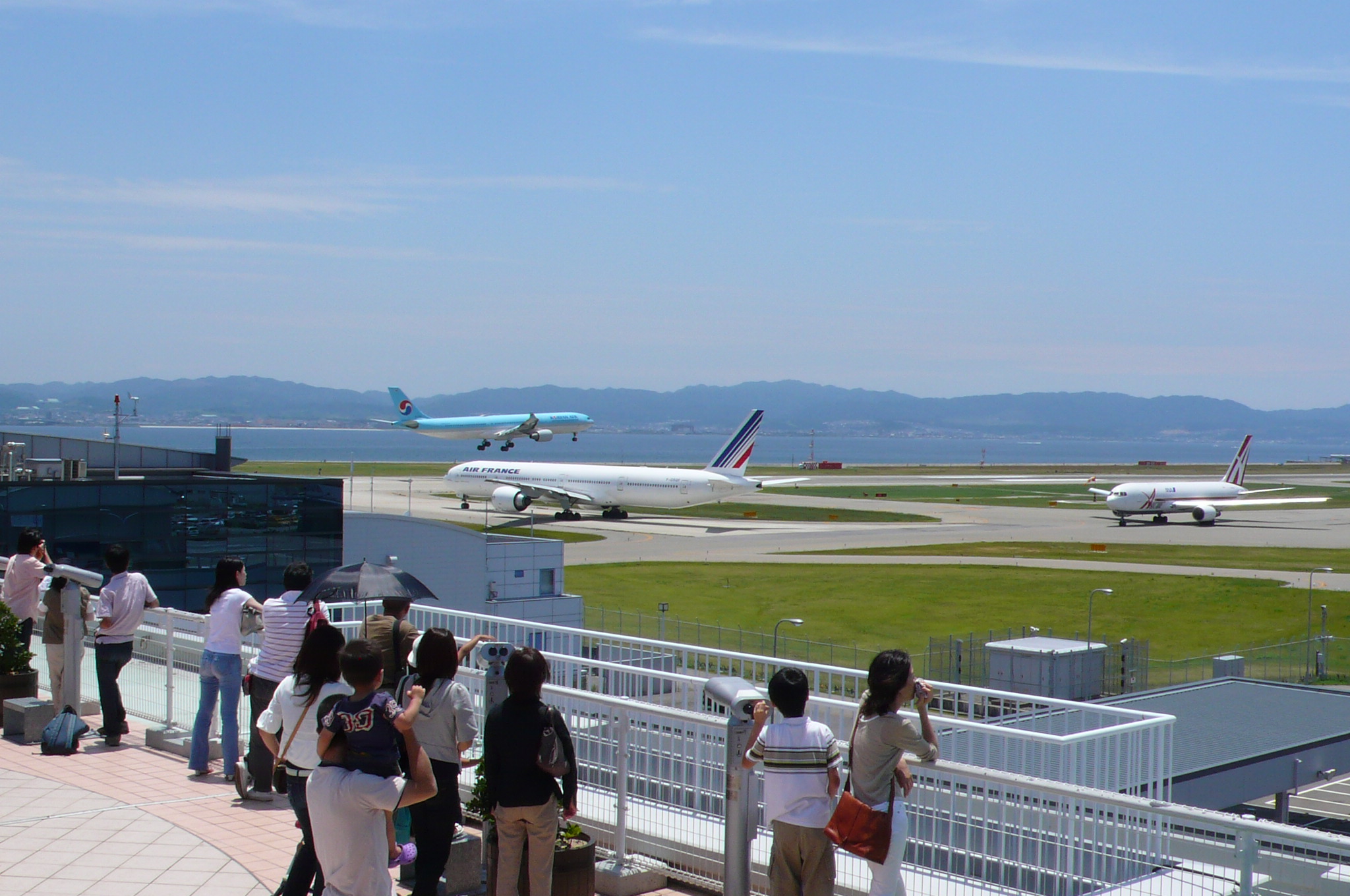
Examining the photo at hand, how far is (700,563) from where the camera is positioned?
53.9 meters

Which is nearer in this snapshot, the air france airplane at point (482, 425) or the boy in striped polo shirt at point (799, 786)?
the boy in striped polo shirt at point (799, 786)

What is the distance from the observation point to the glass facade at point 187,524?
26109 millimetres

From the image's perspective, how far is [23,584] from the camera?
13258 millimetres

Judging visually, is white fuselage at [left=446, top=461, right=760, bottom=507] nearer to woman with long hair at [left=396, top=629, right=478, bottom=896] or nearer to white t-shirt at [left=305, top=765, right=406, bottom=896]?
woman with long hair at [left=396, top=629, right=478, bottom=896]

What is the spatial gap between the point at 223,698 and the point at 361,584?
1.57m

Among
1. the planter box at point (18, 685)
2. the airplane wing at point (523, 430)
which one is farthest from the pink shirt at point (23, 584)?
the airplane wing at point (523, 430)

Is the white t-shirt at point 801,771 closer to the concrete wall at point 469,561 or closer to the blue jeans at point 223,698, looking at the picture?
the blue jeans at point 223,698

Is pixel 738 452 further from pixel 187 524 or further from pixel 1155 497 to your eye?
pixel 187 524

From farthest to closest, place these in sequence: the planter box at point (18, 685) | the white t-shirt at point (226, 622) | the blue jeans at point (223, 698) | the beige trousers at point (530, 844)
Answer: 1. the planter box at point (18, 685)
2. the blue jeans at point (223, 698)
3. the white t-shirt at point (226, 622)
4. the beige trousers at point (530, 844)

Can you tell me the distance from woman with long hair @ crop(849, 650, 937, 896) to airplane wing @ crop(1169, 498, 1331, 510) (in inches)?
3399

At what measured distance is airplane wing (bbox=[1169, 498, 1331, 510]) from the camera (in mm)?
86625

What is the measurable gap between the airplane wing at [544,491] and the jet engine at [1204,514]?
138 feet

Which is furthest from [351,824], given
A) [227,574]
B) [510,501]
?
[510,501]

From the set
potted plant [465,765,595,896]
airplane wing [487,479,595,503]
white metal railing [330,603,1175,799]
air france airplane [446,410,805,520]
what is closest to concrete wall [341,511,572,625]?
white metal railing [330,603,1175,799]
